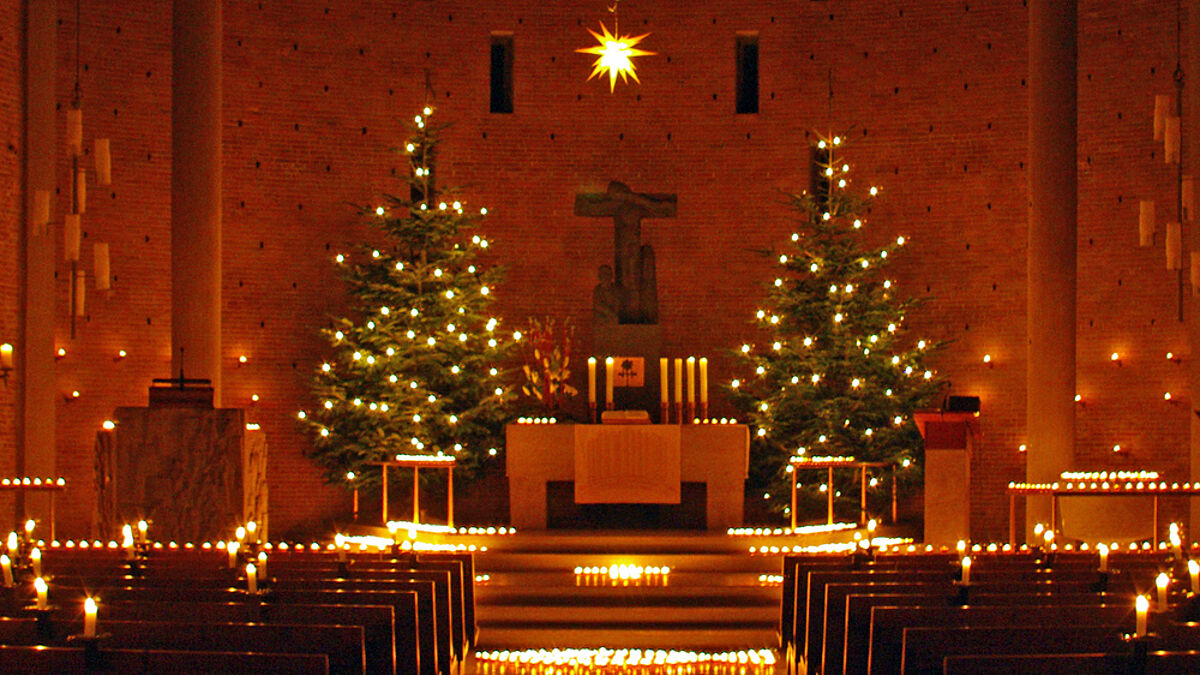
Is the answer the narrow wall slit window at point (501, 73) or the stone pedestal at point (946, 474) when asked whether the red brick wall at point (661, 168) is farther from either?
the stone pedestal at point (946, 474)

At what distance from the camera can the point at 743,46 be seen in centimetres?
1653

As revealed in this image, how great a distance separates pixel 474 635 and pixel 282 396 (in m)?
6.68

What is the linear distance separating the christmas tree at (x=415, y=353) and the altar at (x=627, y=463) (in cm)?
119

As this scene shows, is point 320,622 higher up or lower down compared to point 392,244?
lower down

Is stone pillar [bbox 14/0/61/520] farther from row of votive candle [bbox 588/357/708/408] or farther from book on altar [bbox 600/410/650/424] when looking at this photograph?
book on altar [bbox 600/410/650/424]

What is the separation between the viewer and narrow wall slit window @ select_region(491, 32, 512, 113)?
16.4 m

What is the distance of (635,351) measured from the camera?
47.6ft

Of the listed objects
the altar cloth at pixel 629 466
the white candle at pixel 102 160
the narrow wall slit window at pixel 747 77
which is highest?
the narrow wall slit window at pixel 747 77

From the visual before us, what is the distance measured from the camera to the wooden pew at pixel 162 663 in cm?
475

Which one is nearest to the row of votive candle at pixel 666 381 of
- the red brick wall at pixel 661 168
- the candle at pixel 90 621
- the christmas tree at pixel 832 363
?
the christmas tree at pixel 832 363

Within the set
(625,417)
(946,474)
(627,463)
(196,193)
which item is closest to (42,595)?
(627,463)

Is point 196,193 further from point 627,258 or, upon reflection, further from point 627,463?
point 627,463

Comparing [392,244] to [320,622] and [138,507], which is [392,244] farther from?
[320,622]

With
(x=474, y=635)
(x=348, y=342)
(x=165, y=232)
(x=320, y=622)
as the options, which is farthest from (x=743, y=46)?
(x=320, y=622)
